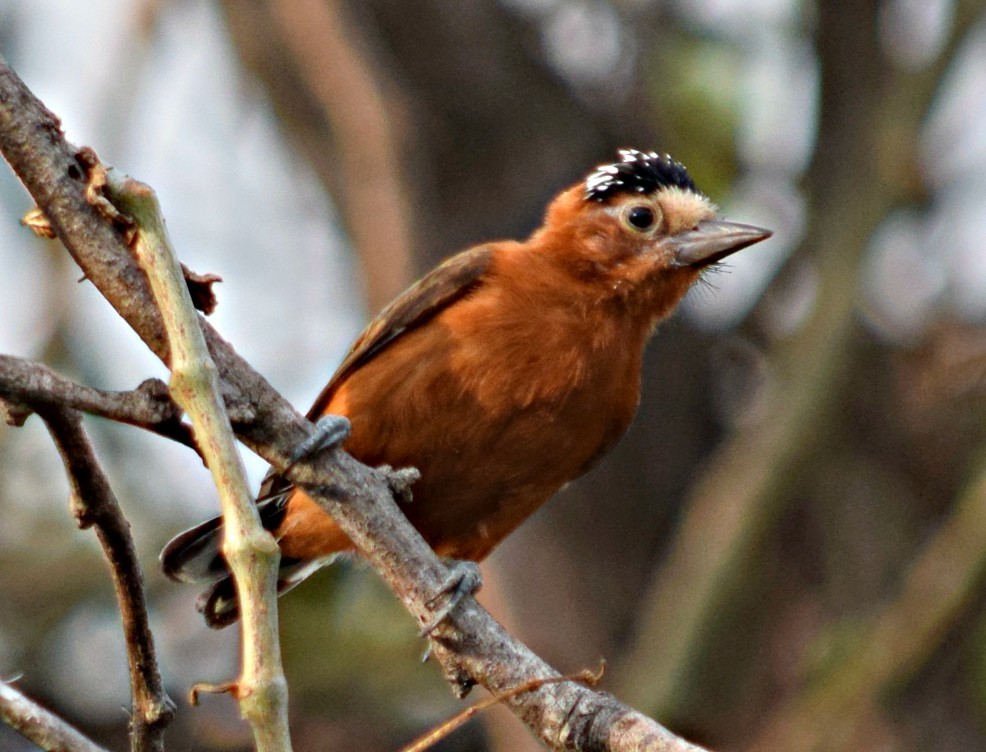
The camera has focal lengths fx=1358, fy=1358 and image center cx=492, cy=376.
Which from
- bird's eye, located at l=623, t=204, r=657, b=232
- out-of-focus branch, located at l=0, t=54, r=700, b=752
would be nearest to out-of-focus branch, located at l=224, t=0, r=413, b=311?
bird's eye, located at l=623, t=204, r=657, b=232

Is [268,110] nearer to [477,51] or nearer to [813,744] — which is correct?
[477,51]

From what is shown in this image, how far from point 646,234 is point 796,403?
1.89 meters

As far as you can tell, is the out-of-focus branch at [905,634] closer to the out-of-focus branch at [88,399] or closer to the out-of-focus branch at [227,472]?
the out-of-focus branch at [88,399]

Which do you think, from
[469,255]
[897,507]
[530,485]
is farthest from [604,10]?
[530,485]

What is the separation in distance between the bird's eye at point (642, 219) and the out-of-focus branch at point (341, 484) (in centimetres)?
214

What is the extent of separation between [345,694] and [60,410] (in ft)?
16.0

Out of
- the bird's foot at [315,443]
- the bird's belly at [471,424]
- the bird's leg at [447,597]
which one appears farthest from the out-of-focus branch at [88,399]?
the bird's belly at [471,424]

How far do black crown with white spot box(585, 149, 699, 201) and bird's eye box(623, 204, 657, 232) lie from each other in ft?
0.40

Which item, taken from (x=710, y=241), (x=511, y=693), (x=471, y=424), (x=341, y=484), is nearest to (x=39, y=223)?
(x=341, y=484)

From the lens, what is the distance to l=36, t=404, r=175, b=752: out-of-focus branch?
8.11ft

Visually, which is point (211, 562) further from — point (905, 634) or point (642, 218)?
point (905, 634)

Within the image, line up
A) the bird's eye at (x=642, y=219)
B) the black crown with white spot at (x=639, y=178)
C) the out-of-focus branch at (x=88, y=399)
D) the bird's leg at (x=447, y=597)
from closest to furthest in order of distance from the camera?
the out-of-focus branch at (x=88, y=399) → the bird's leg at (x=447, y=597) → the bird's eye at (x=642, y=219) → the black crown with white spot at (x=639, y=178)

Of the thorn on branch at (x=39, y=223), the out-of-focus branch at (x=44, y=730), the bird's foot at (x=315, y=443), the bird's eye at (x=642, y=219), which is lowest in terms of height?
the out-of-focus branch at (x=44, y=730)

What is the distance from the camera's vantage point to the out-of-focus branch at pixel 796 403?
6387mm
